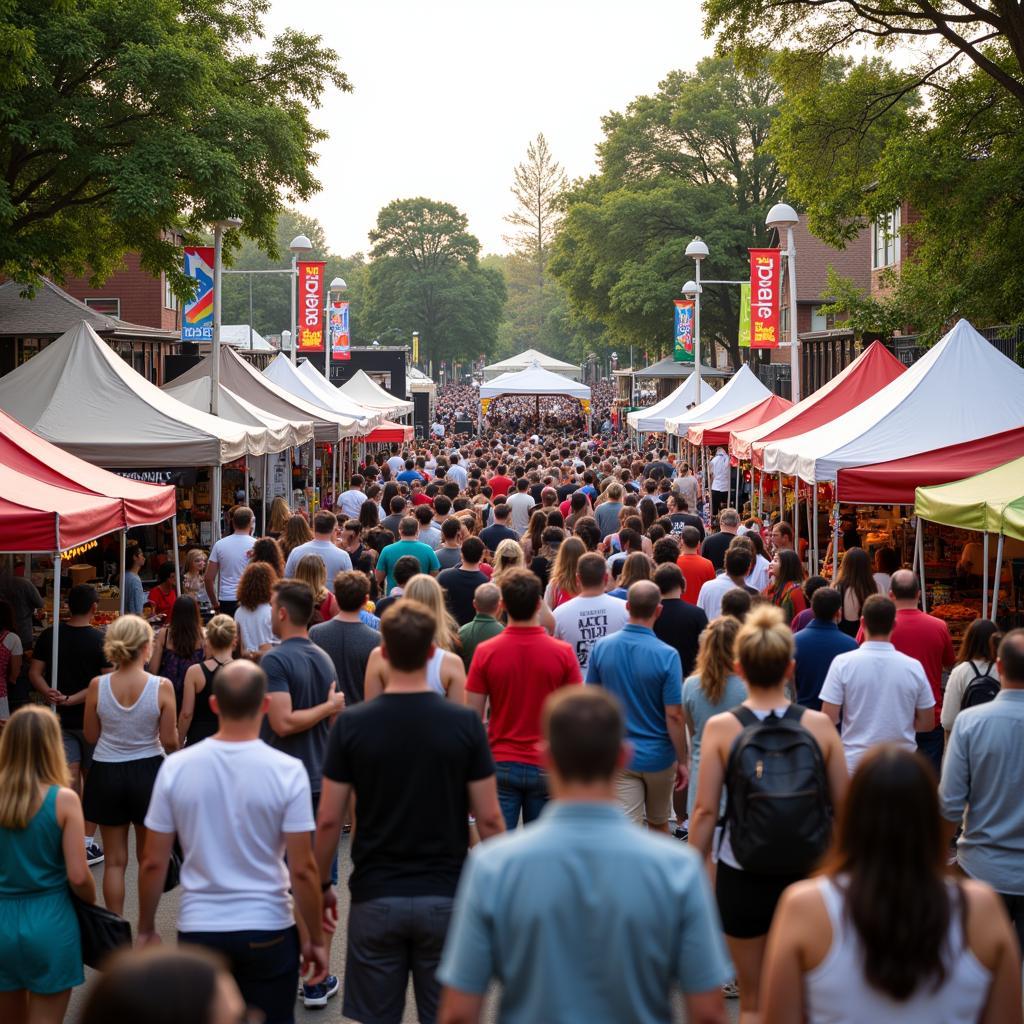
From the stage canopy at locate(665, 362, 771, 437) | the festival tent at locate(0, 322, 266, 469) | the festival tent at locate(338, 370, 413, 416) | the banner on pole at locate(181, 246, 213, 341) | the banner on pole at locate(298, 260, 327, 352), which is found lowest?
the festival tent at locate(0, 322, 266, 469)

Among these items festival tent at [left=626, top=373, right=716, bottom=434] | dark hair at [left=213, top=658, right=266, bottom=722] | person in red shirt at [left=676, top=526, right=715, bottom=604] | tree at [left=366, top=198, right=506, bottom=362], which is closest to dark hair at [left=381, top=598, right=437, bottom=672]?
dark hair at [left=213, top=658, right=266, bottom=722]

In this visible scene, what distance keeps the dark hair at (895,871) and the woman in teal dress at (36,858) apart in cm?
298

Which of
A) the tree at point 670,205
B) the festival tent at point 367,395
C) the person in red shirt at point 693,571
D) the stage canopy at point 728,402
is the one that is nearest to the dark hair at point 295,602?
the person in red shirt at point 693,571

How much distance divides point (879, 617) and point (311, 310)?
28947 mm

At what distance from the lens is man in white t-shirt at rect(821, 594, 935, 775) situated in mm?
6477

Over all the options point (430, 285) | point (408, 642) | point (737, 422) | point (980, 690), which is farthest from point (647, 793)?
point (430, 285)

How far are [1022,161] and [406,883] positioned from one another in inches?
673

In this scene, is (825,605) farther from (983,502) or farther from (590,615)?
(983,502)

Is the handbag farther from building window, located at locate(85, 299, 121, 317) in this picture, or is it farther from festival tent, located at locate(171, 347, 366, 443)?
building window, located at locate(85, 299, 121, 317)

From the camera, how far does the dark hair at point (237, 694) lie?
4434 mm

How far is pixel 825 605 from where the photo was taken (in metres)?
7.38

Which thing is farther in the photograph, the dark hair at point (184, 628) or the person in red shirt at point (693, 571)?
the person in red shirt at point (693, 571)

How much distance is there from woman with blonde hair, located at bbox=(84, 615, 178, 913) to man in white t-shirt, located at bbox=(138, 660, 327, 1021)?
2131 millimetres

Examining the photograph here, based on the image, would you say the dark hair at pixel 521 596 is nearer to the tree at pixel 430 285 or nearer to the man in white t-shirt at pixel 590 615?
the man in white t-shirt at pixel 590 615
